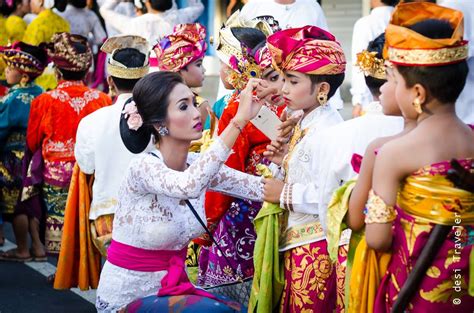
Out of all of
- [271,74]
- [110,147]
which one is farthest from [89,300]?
[271,74]

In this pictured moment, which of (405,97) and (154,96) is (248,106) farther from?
(405,97)

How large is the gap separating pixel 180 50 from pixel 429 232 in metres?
3.10

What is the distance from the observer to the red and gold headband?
3160 mm

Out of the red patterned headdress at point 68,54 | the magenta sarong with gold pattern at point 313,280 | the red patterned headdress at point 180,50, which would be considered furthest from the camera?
the red patterned headdress at point 68,54

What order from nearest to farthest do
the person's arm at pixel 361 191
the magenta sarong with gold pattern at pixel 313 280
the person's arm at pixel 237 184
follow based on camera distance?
the person's arm at pixel 361 191
the magenta sarong with gold pattern at pixel 313 280
the person's arm at pixel 237 184

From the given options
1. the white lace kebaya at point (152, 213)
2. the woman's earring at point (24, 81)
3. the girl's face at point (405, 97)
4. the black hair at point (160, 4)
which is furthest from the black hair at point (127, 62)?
the black hair at point (160, 4)

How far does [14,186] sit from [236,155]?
11.5 feet

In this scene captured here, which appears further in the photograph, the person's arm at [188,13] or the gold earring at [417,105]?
the person's arm at [188,13]

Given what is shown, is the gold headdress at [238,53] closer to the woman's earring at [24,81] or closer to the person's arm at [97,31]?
the woman's earring at [24,81]

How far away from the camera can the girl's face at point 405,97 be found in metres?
3.22

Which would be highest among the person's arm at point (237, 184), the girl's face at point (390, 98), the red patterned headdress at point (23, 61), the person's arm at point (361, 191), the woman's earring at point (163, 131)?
the girl's face at point (390, 98)

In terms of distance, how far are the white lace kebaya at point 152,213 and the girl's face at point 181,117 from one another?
142mm

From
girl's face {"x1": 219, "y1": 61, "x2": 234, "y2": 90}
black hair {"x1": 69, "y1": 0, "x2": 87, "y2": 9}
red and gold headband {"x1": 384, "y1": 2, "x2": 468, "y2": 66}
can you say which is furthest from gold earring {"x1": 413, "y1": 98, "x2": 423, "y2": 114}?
black hair {"x1": 69, "y1": 0, "x2": 87, "y2": 9}

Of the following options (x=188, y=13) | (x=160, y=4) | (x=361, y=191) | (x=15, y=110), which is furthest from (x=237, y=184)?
(x=188, y=13)
